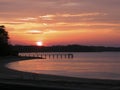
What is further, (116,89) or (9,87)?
(116,89)

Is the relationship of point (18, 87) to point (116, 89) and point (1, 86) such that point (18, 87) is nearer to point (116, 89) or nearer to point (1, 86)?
point (1, 86)

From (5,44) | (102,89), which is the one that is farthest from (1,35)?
(102,89)

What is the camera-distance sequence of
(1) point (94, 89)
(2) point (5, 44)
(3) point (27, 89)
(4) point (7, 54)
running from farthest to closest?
1. (4) point (7, 54)
2. (2) point (5, 44)
3. (1) point (94, 89)
4. (3) point (27, 89)

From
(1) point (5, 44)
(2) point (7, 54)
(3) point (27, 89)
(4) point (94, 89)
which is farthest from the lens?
(2) point (7, 54)

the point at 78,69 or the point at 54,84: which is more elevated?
the point at 54,84

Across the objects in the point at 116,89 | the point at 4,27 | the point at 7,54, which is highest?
the point at 116,89

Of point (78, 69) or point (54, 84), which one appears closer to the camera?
point (54, 84)

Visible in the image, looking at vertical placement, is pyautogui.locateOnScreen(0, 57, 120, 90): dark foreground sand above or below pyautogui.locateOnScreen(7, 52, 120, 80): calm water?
above

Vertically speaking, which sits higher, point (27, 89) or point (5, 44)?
point (27, 89)

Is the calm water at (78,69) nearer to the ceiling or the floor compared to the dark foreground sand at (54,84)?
nearer to the floor

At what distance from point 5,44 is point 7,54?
11.0 metres

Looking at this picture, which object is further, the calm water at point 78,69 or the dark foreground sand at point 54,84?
the calm water at point 78,69

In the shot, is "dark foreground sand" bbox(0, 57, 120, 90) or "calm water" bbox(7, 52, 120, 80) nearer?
"dark foreground sand" bbox(0, 57, 120, 90)

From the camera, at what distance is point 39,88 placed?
1542 cm
